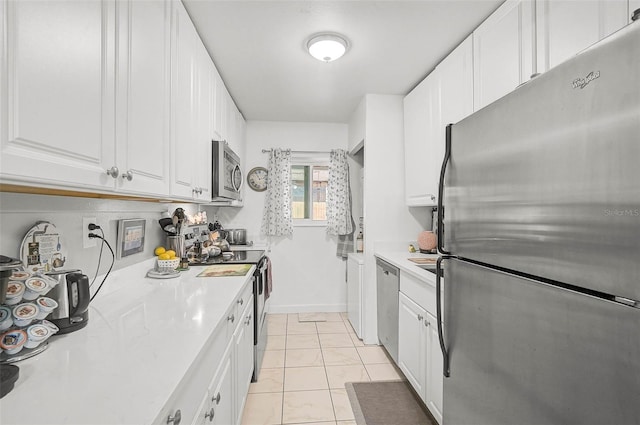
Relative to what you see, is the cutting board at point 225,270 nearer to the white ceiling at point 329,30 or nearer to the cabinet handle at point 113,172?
the cabinet handle at point 113,172

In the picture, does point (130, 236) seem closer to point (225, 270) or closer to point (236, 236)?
point (225, 270)

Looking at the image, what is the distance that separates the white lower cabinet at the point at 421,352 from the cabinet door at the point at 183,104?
5.23 ft

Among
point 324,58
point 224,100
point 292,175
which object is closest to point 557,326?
point 324,58

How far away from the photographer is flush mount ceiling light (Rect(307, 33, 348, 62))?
196cm

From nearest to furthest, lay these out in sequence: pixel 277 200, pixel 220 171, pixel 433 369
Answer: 1. pixel 433 369
2. pixel 220 171
3. pixel 277 200

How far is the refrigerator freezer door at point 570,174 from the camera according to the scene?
2.15 ft

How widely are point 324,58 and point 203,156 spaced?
1099 mm

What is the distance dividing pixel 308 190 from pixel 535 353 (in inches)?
127

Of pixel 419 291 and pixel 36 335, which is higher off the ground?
pixel 36 335

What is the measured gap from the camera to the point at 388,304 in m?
2.61

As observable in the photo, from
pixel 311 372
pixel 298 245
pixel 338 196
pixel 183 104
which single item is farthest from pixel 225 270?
pixel 338 196

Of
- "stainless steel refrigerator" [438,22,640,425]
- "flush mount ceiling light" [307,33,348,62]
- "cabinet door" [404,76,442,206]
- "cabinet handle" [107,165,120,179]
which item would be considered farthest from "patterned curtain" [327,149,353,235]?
"cabinet handle" [107,165,120,179]

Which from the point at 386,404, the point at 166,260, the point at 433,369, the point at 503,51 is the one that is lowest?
the point at 386,404

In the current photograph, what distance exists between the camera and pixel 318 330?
10.9ft
